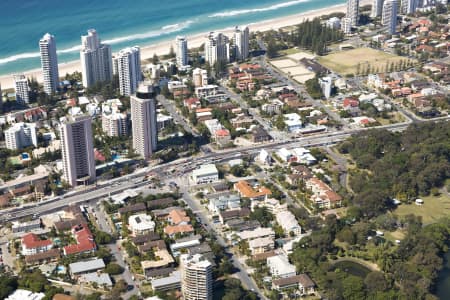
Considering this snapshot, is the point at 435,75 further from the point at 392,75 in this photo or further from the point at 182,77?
the point at 182,77

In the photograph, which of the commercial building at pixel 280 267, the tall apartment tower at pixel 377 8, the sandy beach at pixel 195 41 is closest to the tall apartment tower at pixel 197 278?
the commercial building at pixel 280 267

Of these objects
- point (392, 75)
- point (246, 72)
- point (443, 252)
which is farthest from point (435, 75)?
point (443, 252)

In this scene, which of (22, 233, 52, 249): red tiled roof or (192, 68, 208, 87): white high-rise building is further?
(192, 68, 208, 87): white high-rise building

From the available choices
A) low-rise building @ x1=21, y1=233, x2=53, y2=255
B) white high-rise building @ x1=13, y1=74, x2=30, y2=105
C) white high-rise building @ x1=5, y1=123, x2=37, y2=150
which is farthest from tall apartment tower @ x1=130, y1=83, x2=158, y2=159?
white high-rise building @ x1=13, y1=74, x2=30, y2=105

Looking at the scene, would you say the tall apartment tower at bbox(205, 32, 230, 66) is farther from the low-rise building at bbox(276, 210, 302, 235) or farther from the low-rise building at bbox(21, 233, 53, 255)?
the low-rise building at bbox(21, 233, 53, 255)

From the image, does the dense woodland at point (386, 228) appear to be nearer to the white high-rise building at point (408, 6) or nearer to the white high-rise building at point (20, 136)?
the white high-rise building at point (20, 136)
